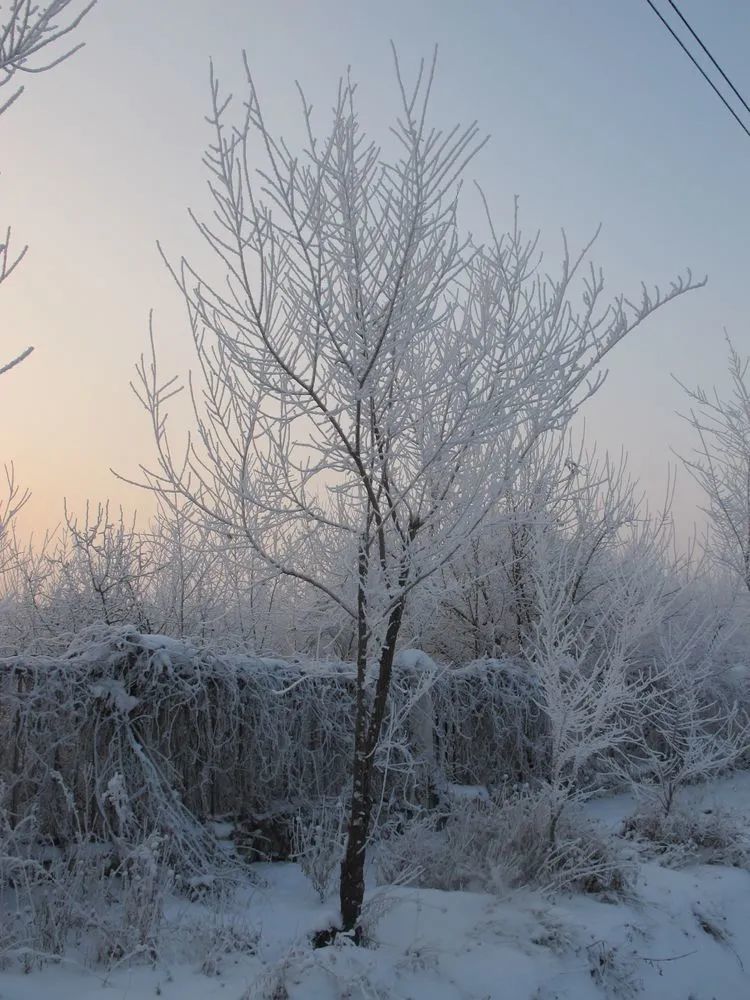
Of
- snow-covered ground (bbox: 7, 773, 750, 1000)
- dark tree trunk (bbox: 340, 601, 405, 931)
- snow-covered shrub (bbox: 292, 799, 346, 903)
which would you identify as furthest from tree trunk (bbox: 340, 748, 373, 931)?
snow-covered shrub (bbox: 292, 799, 346, 903)

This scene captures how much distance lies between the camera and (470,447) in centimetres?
493

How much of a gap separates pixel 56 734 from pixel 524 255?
14.8ft

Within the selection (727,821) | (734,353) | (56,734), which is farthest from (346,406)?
(734,353)

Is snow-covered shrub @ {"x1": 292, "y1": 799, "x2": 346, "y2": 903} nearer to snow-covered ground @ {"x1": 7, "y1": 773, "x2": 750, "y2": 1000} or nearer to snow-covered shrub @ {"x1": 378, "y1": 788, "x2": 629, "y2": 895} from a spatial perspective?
snow-covered ground @ {"x1": 7, "y1": 773, "x2": 750, "y2": 1000}

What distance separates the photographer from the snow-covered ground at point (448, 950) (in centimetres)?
414

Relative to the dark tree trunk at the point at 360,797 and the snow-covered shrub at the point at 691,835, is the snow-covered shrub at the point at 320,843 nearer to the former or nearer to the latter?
the dark tree trunk at the point at 360,797

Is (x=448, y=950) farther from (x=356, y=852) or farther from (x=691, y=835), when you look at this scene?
(x=691, y=835)

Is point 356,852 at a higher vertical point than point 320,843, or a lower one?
higher

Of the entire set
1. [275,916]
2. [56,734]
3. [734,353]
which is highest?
[734,353]

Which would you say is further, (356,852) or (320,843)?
(320,843)

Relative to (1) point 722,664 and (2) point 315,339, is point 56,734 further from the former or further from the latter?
(1) point 722,664

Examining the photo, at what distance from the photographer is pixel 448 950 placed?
4773 millimetres

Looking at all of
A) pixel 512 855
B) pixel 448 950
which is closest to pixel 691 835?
pixel 512 855

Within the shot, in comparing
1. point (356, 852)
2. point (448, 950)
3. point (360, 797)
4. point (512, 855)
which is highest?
point (360, 797)
